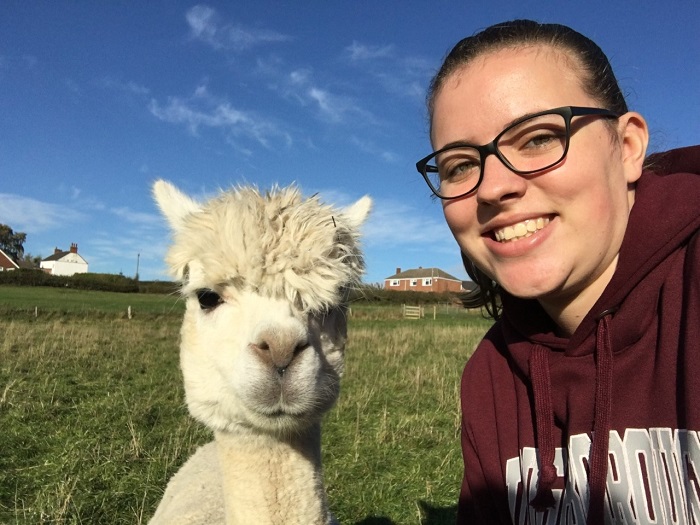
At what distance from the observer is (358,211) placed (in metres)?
3.39

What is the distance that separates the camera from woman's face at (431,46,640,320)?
167cm

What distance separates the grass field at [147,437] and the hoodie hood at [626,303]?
2433 mm

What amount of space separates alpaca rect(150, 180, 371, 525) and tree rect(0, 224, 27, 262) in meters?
99.4

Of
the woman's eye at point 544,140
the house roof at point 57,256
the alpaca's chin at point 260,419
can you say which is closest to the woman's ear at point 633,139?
the woman's eye at point 544,140

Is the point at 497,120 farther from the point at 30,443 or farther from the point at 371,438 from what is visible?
the point at 30,443

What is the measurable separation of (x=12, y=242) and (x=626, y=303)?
10453cm

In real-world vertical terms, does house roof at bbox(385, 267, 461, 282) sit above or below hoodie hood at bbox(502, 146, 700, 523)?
above

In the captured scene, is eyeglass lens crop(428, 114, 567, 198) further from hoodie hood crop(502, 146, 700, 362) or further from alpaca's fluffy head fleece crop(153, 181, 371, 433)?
alpaca's fluffy head fleece crop(153, 181, 371, 433)

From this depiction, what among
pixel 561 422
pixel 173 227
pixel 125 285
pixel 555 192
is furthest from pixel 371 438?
pixel 125 285

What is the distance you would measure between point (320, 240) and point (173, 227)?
1117 millimetres

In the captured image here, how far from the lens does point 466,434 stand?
2.27 meters

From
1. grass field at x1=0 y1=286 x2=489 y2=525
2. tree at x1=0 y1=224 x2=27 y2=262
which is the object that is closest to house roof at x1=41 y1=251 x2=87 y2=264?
tree at x1=0 y1=224 x2=27 y2=262

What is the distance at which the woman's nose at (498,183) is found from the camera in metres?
1.72

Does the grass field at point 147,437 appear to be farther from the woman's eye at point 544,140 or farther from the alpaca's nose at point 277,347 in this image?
the woman's eye at point 544,140
